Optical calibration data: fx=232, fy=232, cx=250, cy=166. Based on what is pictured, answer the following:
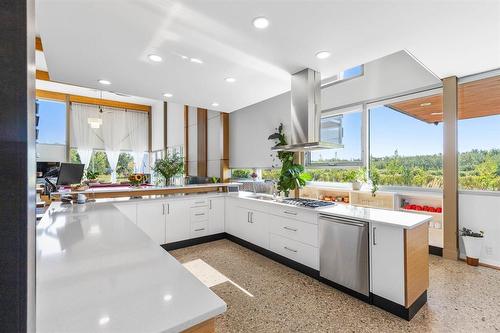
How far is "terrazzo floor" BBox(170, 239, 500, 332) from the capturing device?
197 cm

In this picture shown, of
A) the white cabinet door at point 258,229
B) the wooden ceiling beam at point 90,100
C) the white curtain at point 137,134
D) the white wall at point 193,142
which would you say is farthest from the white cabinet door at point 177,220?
the wooden ceiling beam at point 90,100

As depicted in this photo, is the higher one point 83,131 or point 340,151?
point 83,131

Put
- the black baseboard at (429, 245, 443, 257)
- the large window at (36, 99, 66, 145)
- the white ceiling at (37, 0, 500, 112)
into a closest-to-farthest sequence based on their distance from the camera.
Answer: the white ceiling at (37, 0, 500, 112), the black baseboard at (429, 245, 443, 257), the large window at (36, 99, 66, 145)

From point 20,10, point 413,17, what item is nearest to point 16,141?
point 20,10

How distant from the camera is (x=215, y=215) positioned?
4438mm

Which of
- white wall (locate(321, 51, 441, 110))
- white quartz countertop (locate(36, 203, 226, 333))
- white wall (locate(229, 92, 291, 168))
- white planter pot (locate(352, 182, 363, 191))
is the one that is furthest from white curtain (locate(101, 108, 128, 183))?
white planter pot (locate(352, 182, 363, 191))

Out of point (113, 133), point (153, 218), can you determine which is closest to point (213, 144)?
point (153, 218)

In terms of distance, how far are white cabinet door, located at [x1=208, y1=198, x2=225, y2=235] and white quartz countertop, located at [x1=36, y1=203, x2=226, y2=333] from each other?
2.78 meters

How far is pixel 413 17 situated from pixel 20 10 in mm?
2608

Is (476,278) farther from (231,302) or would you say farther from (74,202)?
(74,202)

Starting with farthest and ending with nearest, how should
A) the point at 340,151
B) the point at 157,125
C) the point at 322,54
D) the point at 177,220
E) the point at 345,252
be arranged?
the point at 157,125
the point at 340,151
the point at 177,220
the point at 322,54
the point at 345,252

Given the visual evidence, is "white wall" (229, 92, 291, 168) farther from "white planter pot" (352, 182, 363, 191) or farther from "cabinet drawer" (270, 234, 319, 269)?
"cabinet drawer" (270, 234, 319, 269)

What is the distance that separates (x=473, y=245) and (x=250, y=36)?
12.8 ft

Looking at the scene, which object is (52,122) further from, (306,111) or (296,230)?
(296,230)
